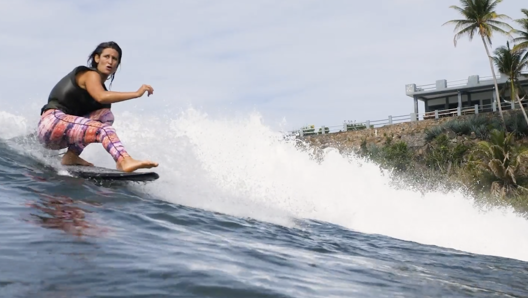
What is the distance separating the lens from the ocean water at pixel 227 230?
2764 millimetres

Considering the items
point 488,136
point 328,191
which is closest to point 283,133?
point 328,191

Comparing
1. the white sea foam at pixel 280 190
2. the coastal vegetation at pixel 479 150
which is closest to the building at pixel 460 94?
the coastal vegetation at pixel 479 150

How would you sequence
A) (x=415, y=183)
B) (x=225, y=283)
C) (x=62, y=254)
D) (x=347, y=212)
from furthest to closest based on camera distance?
(x=415, y=183)
(x=347, y=212)
(x=62, y=254)
(x=225, y=283)

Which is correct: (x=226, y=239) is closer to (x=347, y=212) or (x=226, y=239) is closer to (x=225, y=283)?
(x=225, y=283)

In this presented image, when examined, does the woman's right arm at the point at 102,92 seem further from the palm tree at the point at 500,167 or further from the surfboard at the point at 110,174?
the palm tree at the point at 500,167

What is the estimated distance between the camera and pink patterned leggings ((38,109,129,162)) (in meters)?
5.92

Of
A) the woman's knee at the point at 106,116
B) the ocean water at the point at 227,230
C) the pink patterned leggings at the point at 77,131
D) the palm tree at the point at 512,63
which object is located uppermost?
the palm tree at the point at 512,63

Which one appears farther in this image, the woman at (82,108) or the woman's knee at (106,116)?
the woman's knee at (106,116)

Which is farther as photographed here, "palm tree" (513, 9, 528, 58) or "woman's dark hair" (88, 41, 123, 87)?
"palm tree" (513, 9, 528, 58)

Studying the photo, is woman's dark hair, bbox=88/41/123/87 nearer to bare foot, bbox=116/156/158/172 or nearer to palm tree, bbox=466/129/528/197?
bare foot, bbox=116/156/158/172

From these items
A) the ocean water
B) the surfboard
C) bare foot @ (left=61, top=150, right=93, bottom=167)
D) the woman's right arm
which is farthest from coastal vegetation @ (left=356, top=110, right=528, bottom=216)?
the surfboard

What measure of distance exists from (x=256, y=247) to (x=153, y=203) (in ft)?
4.63

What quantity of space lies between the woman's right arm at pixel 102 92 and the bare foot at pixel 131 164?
62 centimetres

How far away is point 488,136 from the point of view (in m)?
33.6
